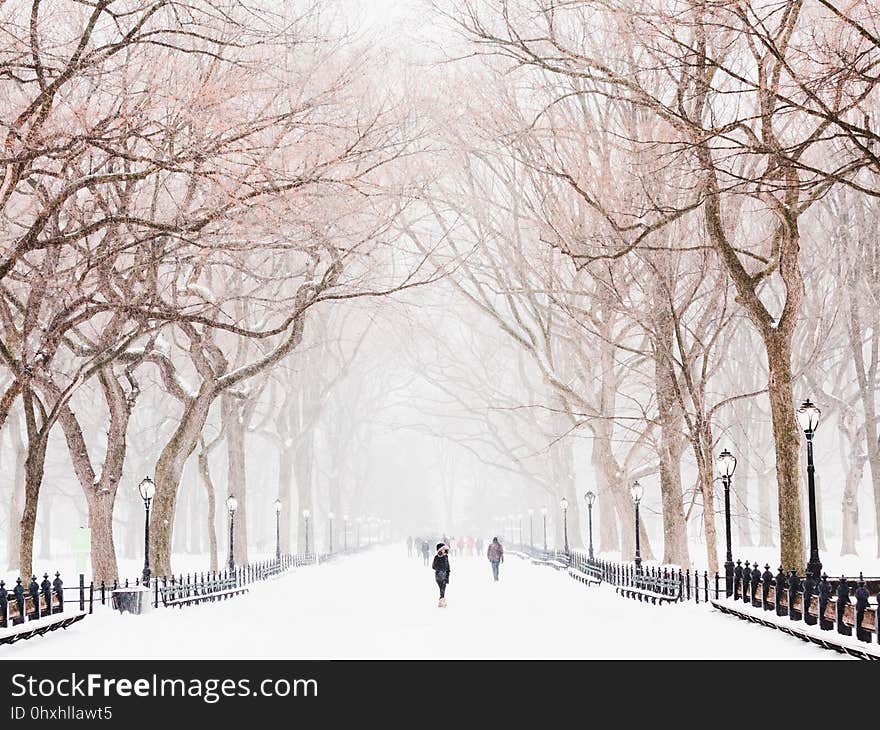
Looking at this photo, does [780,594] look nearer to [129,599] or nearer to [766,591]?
[766,591]

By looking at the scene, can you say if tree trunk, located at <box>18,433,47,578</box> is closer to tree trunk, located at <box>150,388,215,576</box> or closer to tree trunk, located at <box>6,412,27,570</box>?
tree trunk, located at <box>150,388,215,576</box>

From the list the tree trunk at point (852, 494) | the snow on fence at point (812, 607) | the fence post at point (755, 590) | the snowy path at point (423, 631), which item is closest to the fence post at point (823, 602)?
the snow on fence at point (812, 607)

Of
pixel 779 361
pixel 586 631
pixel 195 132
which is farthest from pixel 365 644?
pixel 779 361

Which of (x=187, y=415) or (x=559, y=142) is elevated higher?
(x=559, y=142)

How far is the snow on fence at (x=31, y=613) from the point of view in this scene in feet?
57.7

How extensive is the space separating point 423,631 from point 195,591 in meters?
11.2

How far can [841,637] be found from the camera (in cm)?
1492

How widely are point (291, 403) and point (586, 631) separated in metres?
35.5

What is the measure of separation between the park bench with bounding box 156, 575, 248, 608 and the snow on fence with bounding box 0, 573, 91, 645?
15.4ft

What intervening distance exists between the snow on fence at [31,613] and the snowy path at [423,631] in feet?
0.79

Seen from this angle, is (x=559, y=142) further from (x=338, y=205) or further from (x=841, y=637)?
(x=841, y=637)

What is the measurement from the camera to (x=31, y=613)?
1925 centimetres
